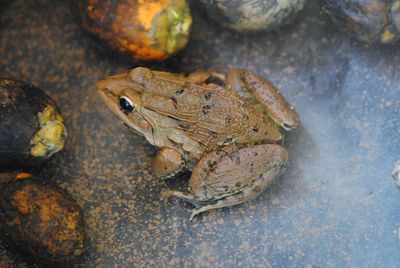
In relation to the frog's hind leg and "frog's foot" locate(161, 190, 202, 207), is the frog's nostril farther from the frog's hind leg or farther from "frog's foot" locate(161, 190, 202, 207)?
"frog's foot" locate(161, 190, 202, 207)

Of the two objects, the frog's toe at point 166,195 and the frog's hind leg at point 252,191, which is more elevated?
the frog's hind leg at point 252,191

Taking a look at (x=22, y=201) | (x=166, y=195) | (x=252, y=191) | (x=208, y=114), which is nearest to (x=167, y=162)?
(x=166, y=195)

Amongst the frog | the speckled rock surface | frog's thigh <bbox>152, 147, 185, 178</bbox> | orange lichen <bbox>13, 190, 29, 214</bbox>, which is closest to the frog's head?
the frog

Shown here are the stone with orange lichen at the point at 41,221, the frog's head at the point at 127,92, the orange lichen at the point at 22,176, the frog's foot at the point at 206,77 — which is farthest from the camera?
the frog's foot at the point at 206,77

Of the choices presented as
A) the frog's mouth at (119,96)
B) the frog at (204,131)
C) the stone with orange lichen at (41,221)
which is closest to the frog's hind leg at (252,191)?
the frog at (204,131)

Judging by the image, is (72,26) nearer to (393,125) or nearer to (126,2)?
(126,2)

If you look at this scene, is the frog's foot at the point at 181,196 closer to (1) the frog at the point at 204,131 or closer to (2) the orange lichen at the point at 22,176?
(1) the frog at the point at 204,131
